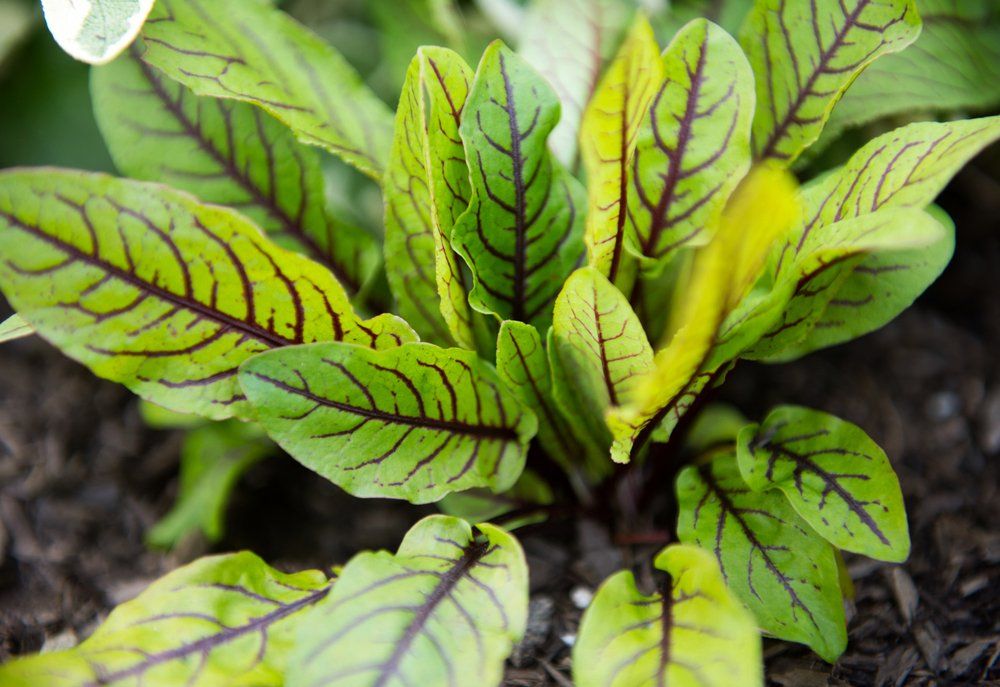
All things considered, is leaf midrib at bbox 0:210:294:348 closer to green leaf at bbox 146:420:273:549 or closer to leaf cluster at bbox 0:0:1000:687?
leaf cluster at bbox 0:0:1000:687

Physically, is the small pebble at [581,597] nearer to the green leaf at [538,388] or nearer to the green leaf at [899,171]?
the green leaf at [538,388]

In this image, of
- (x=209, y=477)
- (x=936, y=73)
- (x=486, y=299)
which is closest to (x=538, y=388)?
(x=486, y=299)

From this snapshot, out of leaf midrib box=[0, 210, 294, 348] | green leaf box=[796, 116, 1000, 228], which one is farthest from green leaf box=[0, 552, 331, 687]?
green leaf box=[796, 116, 1000, 228]

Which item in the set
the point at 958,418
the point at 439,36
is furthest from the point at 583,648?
the point at 439,36

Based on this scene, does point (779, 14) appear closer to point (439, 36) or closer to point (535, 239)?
point (535, 239)

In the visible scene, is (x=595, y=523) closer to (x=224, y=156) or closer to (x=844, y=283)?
(x=844, y=283)

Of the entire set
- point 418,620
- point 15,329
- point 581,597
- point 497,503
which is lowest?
point 581,597
